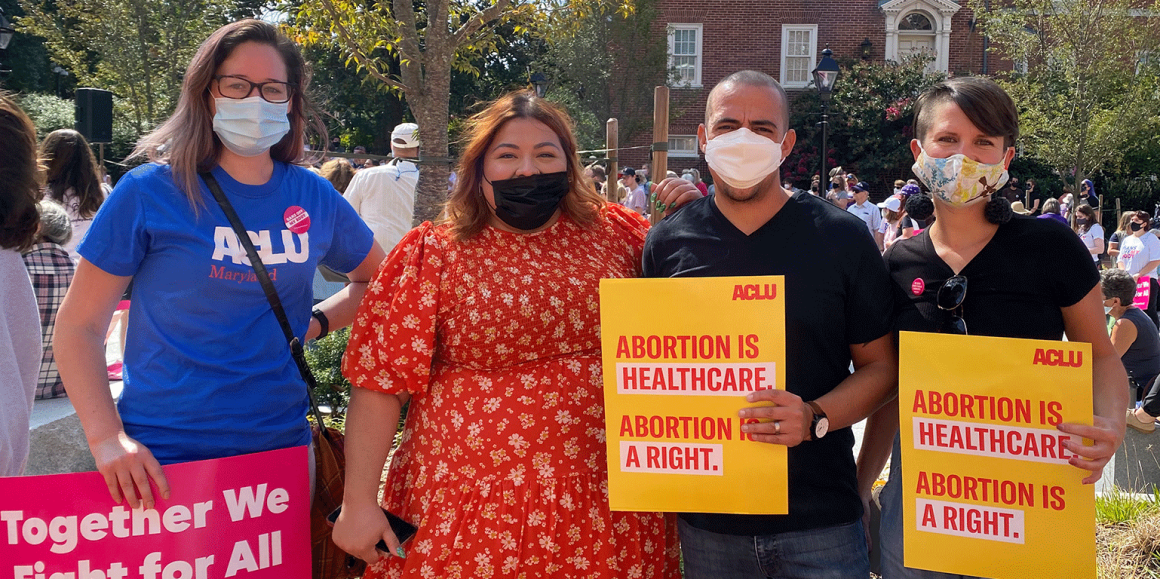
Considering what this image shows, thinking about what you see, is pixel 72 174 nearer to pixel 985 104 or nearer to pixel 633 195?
pixel 985 104

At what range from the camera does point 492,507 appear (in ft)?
8.08

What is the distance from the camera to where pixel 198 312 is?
2400 millimetres

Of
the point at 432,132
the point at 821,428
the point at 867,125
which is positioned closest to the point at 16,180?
the point at 821,428

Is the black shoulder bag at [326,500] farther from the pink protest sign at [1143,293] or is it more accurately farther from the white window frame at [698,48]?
the white window frame at [698,48]

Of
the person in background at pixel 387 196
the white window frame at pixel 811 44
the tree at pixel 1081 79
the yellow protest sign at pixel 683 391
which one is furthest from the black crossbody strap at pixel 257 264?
the white window frame at pixel 811 44

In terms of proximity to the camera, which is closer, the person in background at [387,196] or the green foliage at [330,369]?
the green foliage at [330,369]

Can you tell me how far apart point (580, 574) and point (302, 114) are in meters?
1.55

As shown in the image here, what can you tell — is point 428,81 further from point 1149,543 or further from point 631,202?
point 631,202

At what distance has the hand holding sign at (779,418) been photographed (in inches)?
88.6

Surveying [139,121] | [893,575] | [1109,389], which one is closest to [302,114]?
[893,575]

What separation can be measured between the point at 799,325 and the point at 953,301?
0.39 metres

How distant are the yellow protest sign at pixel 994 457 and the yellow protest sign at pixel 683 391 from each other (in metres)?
0.37

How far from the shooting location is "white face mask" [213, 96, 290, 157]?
8.28 feet

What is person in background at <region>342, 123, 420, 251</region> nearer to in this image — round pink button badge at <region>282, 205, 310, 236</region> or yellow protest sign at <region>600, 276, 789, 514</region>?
round pink button badge at <region>282, 205, 310, 236</region>
